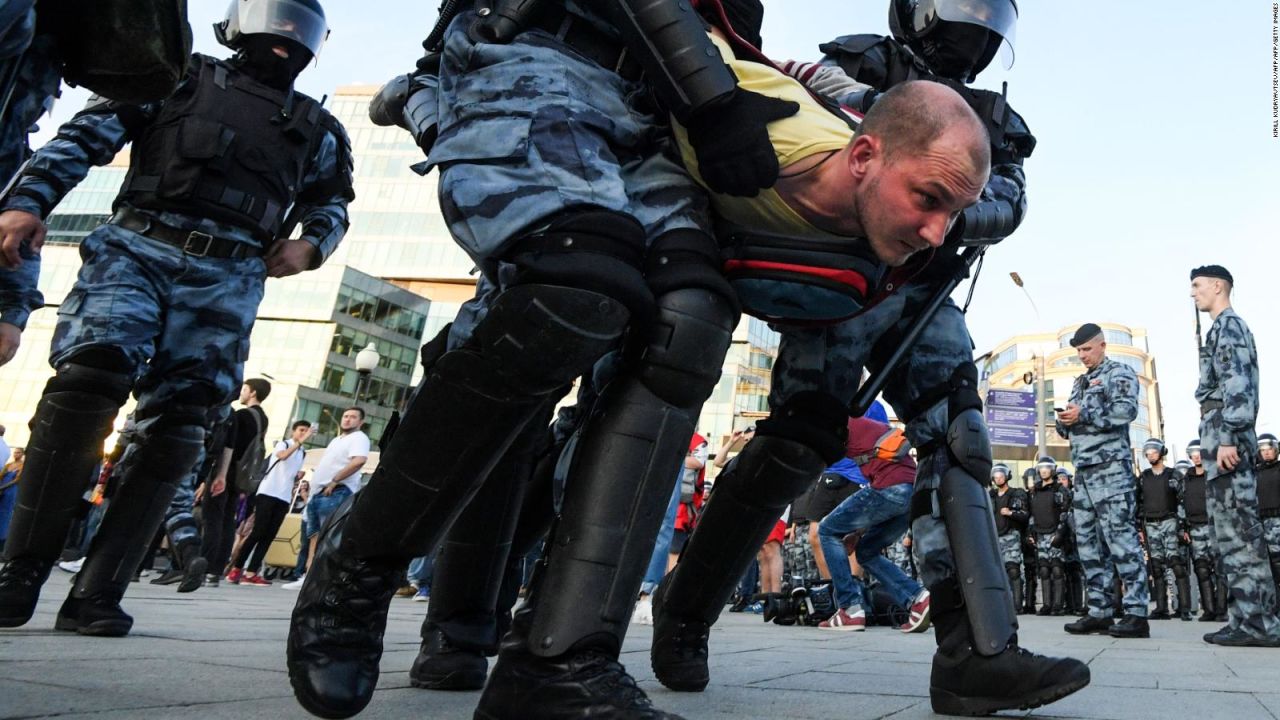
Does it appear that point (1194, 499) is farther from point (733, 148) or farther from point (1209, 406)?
point (733, 148)

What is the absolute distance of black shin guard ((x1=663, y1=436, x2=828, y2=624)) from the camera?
2293mm

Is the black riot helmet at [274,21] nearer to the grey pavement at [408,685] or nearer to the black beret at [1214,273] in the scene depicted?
the grey pavement at [408,685]

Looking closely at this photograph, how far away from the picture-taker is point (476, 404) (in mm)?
1456

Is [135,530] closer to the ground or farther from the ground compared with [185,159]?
closer to the ground

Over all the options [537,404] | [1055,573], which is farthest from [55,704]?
[1055,573]

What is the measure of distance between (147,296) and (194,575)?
266 centimetres

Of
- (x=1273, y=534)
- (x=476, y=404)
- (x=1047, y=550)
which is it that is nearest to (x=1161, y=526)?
(x=1047, y=550)

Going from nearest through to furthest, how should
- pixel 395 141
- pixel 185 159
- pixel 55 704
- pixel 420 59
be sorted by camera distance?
pixel 55 704 → pixel 420 59 → pixel 185 159 → pixel 395 141

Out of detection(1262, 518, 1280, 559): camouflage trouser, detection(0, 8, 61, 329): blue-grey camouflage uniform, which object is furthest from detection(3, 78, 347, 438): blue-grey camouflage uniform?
detection(1262, 518, 1280, 559): camouflage trouser

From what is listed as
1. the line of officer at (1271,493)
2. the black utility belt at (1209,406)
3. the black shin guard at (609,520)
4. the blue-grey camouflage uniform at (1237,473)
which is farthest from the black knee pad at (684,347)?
the line of officer at (1271,493)

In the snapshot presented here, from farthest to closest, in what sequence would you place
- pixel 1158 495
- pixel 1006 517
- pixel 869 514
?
pixel 1006 517, pixel 1158 495, pixel 869 514

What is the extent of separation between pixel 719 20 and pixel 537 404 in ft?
3.27

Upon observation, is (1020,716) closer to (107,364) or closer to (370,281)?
(107,364)

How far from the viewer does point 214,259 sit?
2912 mm
